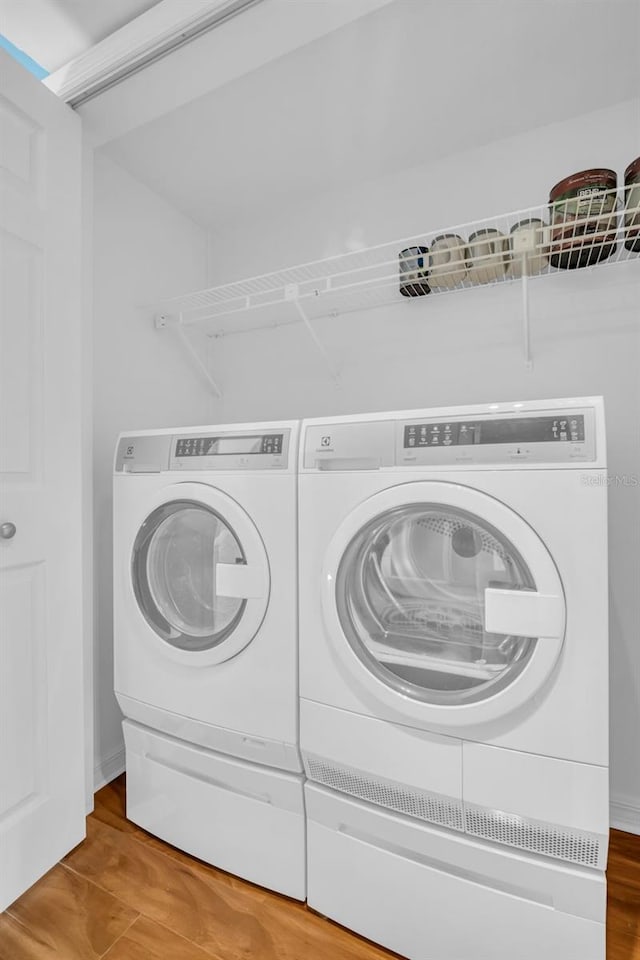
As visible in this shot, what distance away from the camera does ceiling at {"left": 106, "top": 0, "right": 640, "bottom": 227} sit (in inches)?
50.3

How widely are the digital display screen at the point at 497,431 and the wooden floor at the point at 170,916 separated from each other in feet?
3.91

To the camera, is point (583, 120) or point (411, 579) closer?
point (411, 579)

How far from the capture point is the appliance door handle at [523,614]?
950mm

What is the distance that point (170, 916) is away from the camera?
3.95ft

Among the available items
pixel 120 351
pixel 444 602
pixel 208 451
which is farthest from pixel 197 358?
pixel 444 602

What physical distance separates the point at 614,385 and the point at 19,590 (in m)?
1.84

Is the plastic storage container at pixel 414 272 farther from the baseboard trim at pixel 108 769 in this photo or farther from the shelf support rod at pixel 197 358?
the baseboard trim at pixel 108 769

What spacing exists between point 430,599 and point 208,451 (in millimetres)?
711

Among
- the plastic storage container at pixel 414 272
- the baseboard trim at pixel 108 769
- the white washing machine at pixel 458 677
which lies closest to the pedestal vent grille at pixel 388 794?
the white washing machine at pixel 458 677

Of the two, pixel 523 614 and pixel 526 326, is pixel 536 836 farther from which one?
pixel 526 326

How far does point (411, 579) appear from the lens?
118 centimetres

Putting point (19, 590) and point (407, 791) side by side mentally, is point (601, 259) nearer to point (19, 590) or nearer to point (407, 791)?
point (407, 791)

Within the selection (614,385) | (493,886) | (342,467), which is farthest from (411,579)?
(614,385)

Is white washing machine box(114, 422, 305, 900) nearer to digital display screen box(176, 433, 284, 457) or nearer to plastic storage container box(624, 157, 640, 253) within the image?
digital display screen box(176, 433, 284, 457)
